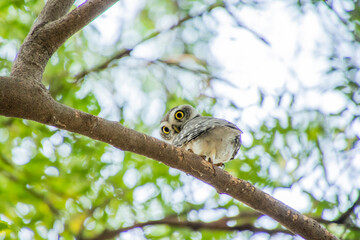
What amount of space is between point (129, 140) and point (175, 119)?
197cm

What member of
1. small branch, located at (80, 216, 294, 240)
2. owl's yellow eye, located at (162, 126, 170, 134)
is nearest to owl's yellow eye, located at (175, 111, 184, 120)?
owl's yellow eye, located at (162, 126, 170, 134)

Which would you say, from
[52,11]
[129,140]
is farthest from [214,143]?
[52,11]

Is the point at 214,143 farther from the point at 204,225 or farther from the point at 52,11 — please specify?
the point at 52,11

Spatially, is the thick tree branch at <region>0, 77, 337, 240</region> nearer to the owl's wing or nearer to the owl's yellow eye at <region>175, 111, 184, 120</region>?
the owl's wing

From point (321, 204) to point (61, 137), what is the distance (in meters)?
2.39

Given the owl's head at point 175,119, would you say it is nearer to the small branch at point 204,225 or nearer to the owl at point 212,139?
the owl at point 212,139

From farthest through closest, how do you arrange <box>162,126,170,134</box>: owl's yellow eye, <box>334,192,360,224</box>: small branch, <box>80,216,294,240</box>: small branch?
1. <box>162,126,170,134</box>: owl's yellow eye
2. <box>80,216,294,240</box>: small branch
3. <box>334,192,360,224</box>: small branch

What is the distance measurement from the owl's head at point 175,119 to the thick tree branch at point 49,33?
1.65 meters

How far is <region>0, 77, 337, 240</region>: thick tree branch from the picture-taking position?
167cm

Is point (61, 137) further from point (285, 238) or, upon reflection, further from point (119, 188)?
point (285, 238)

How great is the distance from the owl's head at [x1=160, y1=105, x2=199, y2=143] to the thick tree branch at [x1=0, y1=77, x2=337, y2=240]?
1.60 meters

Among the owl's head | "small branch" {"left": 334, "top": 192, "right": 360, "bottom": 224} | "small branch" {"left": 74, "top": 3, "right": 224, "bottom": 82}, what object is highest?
"small branch" {"left": 74, "top": 3, "right": 224, "bottom": 82}

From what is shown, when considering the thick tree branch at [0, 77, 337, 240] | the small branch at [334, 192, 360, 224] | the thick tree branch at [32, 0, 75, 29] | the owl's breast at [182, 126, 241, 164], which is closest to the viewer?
the thick tree branch at [0, 77, 337, 240]

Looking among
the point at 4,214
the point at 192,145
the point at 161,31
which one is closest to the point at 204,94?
the point at 161,31
